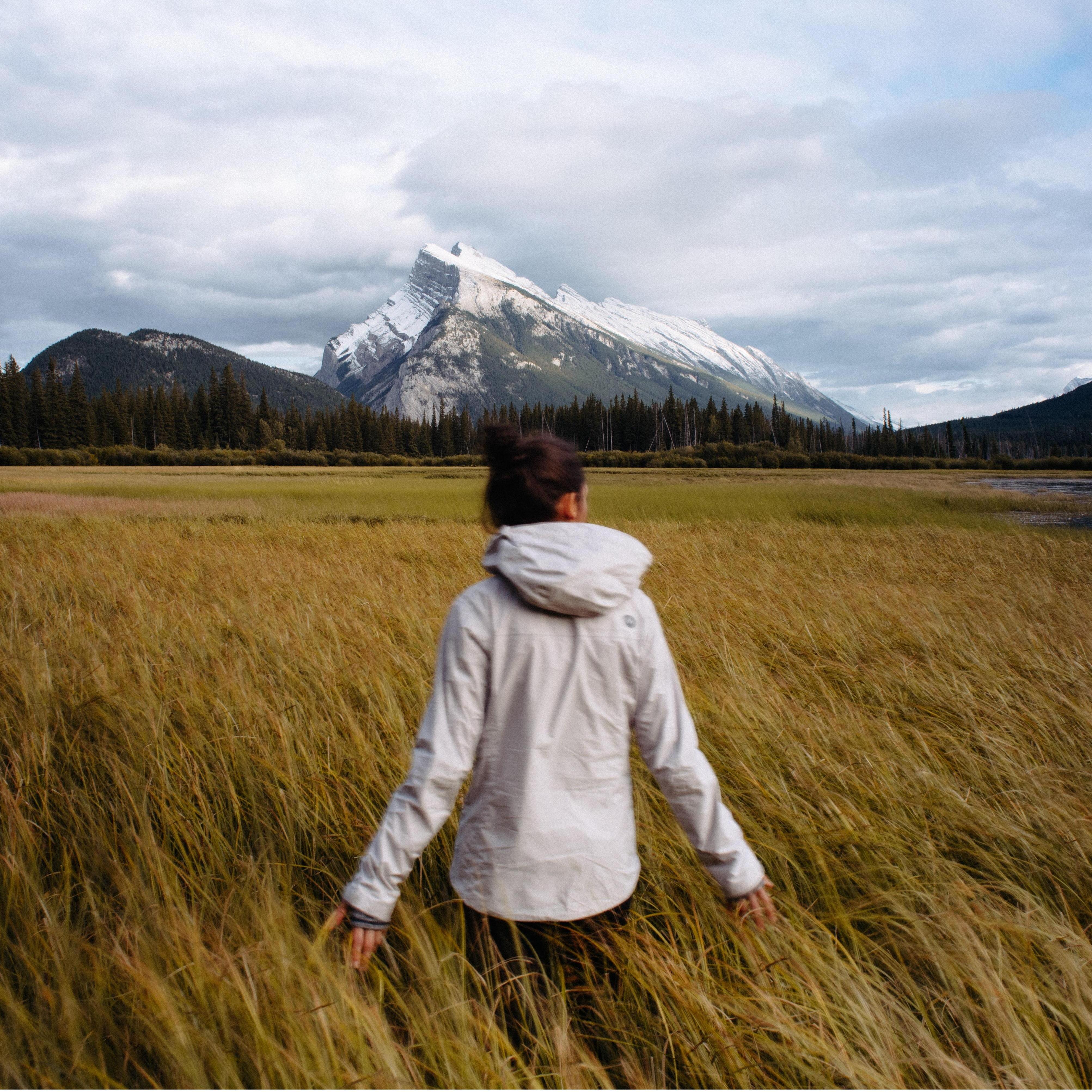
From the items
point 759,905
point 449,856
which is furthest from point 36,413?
point 759,905

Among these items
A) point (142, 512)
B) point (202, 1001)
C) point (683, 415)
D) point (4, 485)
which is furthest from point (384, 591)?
point (683, 415)

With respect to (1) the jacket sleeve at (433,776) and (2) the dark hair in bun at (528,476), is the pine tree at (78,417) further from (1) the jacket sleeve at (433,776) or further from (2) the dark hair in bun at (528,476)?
(1) the jacket sleeve at (433,776)

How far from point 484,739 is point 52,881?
86.5 inches

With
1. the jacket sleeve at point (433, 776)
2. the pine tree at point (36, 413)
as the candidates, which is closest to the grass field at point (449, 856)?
the jacket sleeve at point (433, 776)

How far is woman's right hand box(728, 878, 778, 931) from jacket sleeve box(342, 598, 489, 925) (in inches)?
35.1

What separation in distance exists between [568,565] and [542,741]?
49 cm

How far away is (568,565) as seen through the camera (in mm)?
1598

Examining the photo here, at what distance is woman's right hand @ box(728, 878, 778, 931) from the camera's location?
1.88 metres

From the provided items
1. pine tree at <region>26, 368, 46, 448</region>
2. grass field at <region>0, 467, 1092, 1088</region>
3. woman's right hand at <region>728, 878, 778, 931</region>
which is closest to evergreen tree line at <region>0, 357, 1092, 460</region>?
pine tree at <region>26, 368, 46, 448</region>

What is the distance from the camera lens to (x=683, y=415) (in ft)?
418

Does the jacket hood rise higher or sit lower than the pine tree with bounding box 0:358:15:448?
lower

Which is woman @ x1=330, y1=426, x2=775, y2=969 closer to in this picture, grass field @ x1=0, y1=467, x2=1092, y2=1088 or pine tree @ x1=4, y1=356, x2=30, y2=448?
grass field @ x1=0, y1=467, x2=1092, y2=1088

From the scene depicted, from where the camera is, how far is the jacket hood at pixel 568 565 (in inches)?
63.0

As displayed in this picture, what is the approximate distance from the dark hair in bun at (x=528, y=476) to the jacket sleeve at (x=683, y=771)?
0.42m
